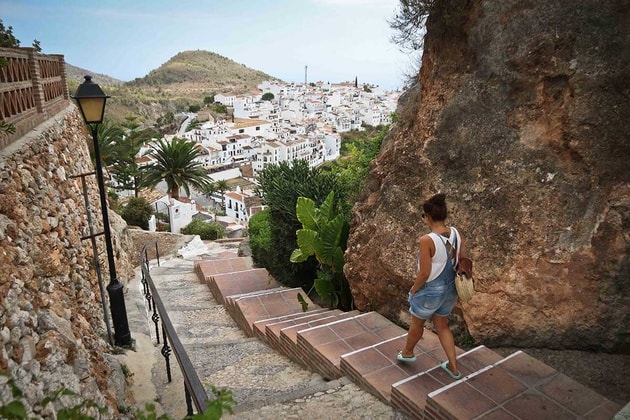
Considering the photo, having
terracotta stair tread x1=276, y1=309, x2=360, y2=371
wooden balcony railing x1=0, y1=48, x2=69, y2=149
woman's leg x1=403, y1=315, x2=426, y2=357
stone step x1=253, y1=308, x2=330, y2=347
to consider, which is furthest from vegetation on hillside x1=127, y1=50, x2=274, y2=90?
woman's leg x1=403, y1=315, x2=426, y2=357

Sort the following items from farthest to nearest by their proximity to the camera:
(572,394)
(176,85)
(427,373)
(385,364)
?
(176,85) < (385,364) < (427,373) < (572,394)

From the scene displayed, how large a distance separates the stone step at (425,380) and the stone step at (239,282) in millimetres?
5500

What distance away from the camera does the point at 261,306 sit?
7.52 meters

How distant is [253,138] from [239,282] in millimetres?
68097

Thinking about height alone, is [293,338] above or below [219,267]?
above

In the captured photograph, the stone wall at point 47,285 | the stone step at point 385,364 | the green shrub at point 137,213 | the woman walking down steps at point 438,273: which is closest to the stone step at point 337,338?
the stone step at point 385,364

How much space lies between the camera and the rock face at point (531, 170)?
14.0 ft

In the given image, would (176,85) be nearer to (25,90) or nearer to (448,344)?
(25,90)

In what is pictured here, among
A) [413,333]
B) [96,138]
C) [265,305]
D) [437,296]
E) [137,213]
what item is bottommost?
[137,213]

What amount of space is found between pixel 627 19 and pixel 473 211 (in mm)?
2427

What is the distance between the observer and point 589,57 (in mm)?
4469

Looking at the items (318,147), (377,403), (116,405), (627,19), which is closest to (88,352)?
(116,405)

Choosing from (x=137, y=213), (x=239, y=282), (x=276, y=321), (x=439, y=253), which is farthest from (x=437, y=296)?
(x=137, y=213)

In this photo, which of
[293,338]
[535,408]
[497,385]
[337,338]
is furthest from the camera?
[293,338]
